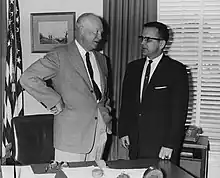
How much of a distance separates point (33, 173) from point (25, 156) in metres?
0.76

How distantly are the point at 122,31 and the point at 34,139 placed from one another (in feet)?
4.72

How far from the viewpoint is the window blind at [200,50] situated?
3637mm

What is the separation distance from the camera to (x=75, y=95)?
270 cm

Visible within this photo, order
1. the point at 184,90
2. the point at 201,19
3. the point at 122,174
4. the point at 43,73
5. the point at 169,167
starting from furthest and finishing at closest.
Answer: the point at 201,19 < the point at 184,90 < the point at 43,73 < the point at 169,167 < the point at 122,174

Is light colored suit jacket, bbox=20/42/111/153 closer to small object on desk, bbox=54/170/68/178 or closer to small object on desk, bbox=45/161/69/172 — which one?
small object on desk, bbox=45/161/69/172

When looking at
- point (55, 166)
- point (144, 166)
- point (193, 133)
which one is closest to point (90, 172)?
point (55, 166)

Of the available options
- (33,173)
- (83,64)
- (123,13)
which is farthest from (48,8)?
(33,173)

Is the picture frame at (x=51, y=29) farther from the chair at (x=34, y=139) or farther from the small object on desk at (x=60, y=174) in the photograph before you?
the small object on desk at (x=60, y=174)

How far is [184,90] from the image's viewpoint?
2793 mm

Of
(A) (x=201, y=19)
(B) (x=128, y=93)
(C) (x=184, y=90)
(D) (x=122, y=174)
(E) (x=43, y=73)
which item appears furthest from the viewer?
(A) (x=201, y=19)

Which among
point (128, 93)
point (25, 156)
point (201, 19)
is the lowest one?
point (25, 156)

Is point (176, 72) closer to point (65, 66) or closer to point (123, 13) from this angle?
point (65, 66)

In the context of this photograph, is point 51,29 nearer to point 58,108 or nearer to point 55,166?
point 58,108

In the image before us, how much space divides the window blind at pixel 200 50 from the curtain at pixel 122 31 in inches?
8.6
